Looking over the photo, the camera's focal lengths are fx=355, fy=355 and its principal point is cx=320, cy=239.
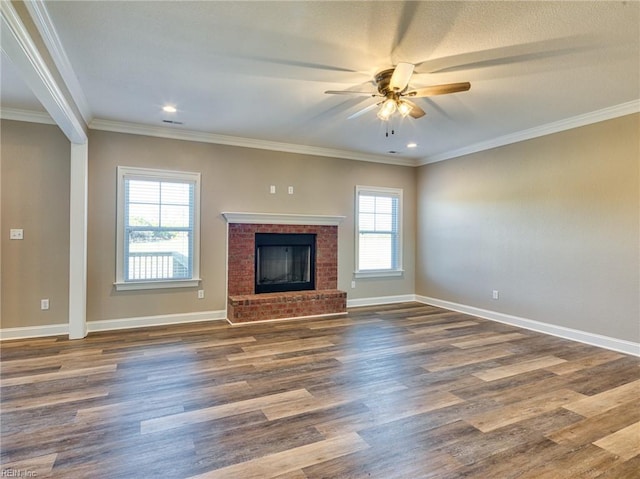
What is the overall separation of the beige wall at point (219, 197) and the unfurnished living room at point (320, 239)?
0.03 m

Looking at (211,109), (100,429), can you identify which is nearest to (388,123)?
(211,109)

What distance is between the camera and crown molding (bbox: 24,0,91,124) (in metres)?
2.21

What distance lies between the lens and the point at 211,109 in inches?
160

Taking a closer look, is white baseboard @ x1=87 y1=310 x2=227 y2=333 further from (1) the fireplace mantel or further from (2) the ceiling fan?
(2) the ceiling fan

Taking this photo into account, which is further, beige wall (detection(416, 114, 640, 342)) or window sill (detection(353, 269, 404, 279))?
window sill (detection(353, 269, 404, 279))

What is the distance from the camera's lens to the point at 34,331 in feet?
13.9

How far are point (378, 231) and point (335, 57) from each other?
13.0 feet

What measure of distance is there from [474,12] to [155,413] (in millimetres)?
3405

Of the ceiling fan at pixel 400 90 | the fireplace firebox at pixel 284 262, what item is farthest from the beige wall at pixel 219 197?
the ceiling fan at pixel 400 90

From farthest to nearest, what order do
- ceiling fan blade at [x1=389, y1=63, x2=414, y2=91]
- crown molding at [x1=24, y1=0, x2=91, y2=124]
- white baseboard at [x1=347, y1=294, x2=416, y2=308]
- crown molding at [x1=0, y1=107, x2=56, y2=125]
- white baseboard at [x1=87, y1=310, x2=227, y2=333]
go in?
white baseboard at [x1=347, y1=294, x2=416, y2=308] → white baseboard at [x1=87, y1=310, x2=227, y2=333] → crown molding at [x1=0, y1=107, x2=56, y2=125] → ceiling fan blade at [x1=389, y1=63, x2=414, y2=91] → crown molding at [x1=24, y1=0, x2=91, y2=124]

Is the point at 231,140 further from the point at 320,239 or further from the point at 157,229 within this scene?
the point at 320,239

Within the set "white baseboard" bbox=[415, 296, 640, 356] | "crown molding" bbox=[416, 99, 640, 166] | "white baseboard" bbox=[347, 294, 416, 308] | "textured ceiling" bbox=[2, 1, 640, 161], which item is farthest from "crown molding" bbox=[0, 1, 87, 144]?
"white baseboard" bbox=[415, 296, 640, 356]

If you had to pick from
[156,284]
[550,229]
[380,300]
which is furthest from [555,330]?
[156,284]

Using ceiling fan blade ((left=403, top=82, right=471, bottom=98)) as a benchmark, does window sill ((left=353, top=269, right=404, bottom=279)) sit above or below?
below
